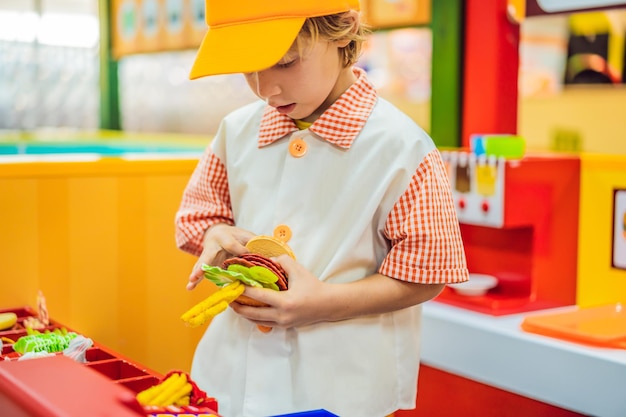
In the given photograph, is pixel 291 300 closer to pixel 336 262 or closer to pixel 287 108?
pixel 336 262

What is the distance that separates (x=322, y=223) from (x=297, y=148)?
0.14 m

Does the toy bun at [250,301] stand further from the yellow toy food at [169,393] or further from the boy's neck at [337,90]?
the boy's neck at [337,90]

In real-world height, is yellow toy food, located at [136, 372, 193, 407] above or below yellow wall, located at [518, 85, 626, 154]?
below

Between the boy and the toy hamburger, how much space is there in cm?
2

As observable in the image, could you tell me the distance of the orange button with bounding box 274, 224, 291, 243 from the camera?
1.46 m

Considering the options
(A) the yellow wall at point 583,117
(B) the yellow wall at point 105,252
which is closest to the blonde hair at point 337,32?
(B) the yellow wall at point 105,252

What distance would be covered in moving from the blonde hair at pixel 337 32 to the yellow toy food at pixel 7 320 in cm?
84

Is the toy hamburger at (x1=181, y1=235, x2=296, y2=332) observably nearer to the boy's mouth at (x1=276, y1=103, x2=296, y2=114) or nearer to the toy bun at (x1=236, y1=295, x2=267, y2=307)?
the toy bun at (x1=236, y1=295, x2=267, y2=307)

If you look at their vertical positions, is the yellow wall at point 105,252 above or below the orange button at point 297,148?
below

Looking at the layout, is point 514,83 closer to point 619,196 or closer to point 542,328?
point 619,196

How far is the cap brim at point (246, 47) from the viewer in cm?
129

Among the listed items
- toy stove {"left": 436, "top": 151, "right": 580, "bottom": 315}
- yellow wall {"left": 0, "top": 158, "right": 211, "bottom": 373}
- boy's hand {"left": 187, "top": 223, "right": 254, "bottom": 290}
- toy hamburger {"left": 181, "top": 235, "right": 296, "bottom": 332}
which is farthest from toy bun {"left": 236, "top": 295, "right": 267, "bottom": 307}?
toy stove {"left": 436, "top": 151, "right": 580, "bottom": 315}

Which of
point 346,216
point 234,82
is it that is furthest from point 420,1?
point 234,82

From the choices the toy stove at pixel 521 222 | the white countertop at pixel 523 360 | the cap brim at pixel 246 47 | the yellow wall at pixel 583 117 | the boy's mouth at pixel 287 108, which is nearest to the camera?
the cap brim at pixel 246 47
